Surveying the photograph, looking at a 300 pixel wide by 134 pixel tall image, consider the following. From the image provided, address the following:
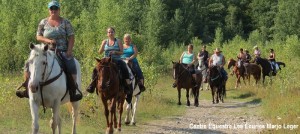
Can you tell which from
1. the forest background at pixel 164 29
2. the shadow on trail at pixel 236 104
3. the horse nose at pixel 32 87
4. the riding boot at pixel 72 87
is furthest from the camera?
the forest background at pixel 164 29

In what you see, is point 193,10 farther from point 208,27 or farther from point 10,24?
point 10,24

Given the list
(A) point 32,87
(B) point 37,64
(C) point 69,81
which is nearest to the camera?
(A) point 32,87

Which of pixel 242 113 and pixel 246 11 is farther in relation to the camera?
pixel 246 11

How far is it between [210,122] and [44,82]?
21.8ft

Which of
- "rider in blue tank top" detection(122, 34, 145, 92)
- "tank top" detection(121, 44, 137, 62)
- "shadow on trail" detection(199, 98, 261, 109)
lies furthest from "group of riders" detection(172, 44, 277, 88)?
"tank top" detection(121, 44, 137, 62)

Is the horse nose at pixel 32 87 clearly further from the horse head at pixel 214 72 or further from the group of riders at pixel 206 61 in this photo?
the horse head at pixel 214 72

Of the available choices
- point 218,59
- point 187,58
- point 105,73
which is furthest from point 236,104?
point 105,73

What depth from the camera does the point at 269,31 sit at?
75.1 m

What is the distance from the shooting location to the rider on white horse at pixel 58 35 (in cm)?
911

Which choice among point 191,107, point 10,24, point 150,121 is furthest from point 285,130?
point 10,24

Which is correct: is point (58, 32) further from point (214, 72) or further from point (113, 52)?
point (214, 72)

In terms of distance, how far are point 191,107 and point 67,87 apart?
9.88m

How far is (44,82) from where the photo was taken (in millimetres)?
8344

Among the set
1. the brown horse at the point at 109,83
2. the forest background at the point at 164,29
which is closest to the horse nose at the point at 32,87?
the brown horse at the point at 109,83
